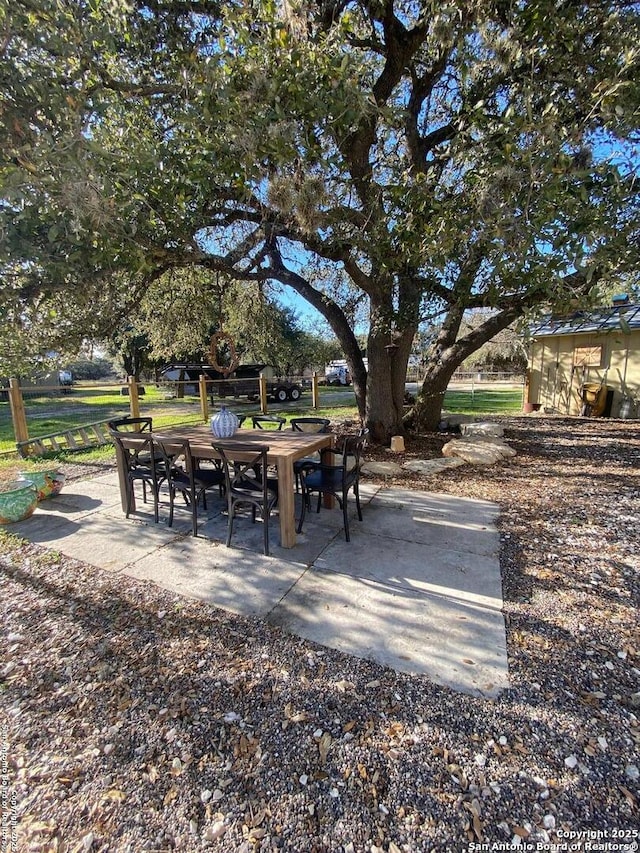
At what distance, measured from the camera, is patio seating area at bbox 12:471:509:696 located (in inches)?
84.7

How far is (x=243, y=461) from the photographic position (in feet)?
10.6

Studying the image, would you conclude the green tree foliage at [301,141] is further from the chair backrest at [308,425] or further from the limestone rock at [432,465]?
the limestone rock at [432,465]

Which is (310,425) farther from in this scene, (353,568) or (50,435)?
(50,435)

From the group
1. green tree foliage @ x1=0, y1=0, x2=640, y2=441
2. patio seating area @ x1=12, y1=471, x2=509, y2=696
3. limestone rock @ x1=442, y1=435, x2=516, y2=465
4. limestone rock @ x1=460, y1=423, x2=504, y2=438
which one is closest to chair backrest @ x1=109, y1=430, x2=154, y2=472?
patio seating area @ x1=12, y1=471, x2=509, y2=696

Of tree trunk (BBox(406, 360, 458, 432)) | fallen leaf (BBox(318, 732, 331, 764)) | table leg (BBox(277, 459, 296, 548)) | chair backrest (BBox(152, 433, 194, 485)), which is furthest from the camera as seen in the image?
tree trunk (BBox(406, 360, 458, 432))

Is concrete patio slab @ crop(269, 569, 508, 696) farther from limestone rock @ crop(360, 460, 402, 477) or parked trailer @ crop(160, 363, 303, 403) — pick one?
parked trailer @ crop(160, 363, 303, 403)

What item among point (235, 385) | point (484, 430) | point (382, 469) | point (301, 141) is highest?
point (301, 141)

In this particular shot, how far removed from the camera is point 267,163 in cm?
310

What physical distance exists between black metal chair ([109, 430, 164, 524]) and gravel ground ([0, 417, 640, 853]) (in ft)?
4.21

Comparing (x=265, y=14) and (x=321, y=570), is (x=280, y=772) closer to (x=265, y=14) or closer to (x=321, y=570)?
(x=321, y=570)

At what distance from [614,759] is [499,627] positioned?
0.77 m

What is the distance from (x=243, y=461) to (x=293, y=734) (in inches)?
77.6

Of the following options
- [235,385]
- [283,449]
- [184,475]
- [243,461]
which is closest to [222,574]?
[243,461]

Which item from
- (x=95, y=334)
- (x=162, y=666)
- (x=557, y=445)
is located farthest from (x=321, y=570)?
(x=557, y=445)
